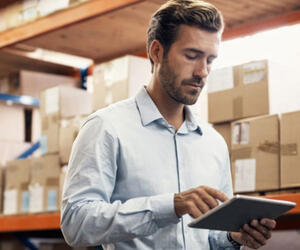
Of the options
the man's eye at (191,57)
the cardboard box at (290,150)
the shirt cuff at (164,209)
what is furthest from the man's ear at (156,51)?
the cardboard box at (290,150)

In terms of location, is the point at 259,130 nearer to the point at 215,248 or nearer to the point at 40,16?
the point at 215,248

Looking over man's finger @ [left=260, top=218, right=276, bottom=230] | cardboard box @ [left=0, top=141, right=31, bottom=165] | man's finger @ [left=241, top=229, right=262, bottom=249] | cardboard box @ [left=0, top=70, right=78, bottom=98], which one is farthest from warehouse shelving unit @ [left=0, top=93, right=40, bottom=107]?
man's finger @ [left=260, top=218, right=276, bottom=230]

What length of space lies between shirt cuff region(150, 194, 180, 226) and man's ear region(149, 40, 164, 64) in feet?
1.63

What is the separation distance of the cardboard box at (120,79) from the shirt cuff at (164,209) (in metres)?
2.12

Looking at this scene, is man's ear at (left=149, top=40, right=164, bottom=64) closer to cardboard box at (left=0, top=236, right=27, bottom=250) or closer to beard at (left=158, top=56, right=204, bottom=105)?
beard at (left=158, top=56, right=204, bottom=105)

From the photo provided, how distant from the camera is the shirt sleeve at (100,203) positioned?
1.74 metres

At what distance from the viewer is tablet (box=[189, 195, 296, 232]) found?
5.31ft

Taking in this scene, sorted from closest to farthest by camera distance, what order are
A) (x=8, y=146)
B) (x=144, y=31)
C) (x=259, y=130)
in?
1. (x=259, y=130)
2. (x=144, y=31)
3. (x=8, y=146)

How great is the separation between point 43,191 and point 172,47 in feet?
8.16

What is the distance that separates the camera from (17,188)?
4.54m

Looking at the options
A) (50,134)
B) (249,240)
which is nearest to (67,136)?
(50,134)

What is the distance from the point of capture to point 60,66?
5152mm

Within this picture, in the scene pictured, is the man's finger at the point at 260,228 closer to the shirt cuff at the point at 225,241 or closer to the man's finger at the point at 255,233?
the man's finger at the point at 255,233

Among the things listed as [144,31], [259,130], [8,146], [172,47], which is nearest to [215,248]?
[172,47]
